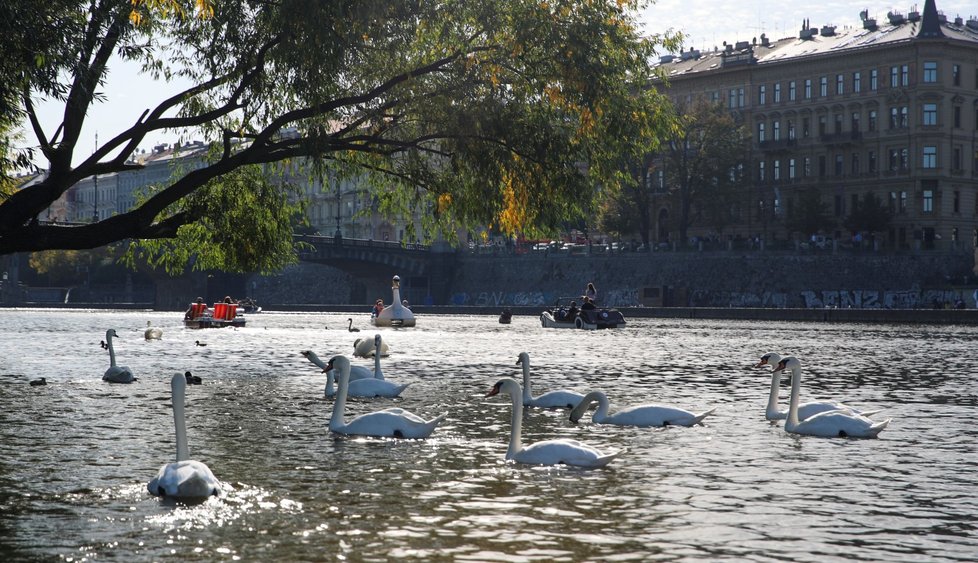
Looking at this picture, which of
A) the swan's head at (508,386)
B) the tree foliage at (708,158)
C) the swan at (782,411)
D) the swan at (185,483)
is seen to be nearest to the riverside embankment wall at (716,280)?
the tree foliage at (708,158)

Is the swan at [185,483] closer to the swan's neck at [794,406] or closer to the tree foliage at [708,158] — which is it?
the swan's neck at [794,406]

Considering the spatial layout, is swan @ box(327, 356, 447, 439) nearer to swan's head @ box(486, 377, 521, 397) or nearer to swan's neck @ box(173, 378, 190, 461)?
swan's head @ box(486, 377, 521, 397)

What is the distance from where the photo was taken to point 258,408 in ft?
71.2

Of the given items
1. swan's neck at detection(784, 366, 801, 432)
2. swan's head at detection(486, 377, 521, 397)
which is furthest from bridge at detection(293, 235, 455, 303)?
swan's head at detection(486, 377, 521, 397)

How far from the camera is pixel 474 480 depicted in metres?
13.7

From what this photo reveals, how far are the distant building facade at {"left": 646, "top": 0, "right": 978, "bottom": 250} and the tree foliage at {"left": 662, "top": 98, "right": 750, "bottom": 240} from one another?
3.95m

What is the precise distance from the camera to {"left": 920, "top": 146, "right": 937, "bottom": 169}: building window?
3871 inches

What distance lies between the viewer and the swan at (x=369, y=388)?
76.4 feet

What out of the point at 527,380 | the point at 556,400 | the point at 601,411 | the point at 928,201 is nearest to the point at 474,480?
the point at 601,411

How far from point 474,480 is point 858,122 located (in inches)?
3790

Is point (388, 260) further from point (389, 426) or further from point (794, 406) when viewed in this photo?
point (389, 426)

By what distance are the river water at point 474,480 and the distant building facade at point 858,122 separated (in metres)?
72.3

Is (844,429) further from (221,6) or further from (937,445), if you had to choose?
(221,6)

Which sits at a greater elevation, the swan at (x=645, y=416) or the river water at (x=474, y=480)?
the swan at (x=645, y=416)
